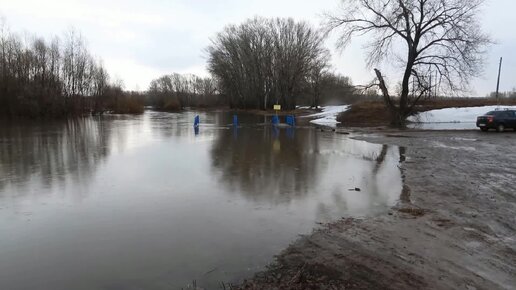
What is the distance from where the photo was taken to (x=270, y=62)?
244 ft

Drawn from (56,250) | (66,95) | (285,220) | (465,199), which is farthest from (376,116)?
(66,95)

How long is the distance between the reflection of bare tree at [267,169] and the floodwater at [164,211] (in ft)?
0.17

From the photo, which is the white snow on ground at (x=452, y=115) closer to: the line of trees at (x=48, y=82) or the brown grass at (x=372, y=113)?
the brown grass at (x=372, y=113)

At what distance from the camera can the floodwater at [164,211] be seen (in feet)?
16.3

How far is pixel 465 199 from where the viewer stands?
8602 mm

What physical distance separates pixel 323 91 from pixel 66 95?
2017 inches

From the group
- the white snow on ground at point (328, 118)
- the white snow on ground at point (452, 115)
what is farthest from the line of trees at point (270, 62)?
the white snow on ground at point (452, 115)

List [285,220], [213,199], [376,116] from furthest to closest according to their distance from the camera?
[376,116] → [213,199] → [285,220]

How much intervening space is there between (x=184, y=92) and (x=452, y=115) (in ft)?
361

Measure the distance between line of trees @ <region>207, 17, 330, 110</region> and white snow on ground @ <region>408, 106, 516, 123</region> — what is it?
34198 mm

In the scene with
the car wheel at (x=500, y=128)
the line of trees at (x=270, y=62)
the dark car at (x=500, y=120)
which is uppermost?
the line of trees at (x=270, y=62)

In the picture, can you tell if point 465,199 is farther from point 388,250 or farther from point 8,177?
point 8,177

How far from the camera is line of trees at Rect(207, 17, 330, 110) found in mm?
70438

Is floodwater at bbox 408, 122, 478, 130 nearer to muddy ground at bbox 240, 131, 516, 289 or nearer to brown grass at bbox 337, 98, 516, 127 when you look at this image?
brown grass at bbox 337, 98, 516, 127
